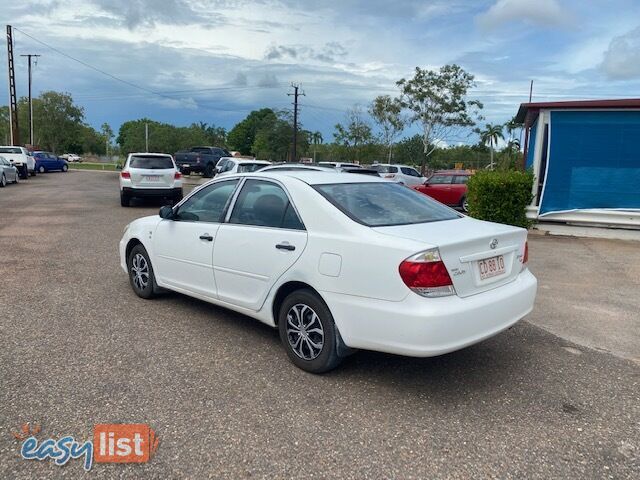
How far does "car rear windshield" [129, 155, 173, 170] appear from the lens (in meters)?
16.0

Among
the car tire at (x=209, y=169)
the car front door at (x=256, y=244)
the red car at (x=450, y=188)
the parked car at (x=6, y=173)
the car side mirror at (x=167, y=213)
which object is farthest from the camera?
the car tire at (x=209, y=169)

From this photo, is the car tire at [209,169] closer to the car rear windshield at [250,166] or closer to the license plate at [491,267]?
the car rear windshield at [250,166]

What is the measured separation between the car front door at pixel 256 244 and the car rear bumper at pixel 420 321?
0.61m

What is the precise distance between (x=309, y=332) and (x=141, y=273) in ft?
9.11

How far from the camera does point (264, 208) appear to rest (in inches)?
177

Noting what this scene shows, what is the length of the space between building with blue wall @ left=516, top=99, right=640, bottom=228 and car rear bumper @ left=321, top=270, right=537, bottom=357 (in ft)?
31.2

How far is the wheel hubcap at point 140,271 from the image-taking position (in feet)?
19.2

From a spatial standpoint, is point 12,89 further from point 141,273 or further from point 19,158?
point 141,273

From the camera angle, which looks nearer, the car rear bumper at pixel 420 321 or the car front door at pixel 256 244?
the car rear bumper at pixel 420 321

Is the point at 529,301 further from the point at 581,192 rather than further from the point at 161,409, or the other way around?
the point at 581,192

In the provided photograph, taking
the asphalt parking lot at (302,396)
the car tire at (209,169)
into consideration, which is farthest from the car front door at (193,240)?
the car tire at (209,169)

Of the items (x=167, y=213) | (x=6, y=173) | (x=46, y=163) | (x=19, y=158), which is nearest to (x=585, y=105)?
(x=167, y=213)

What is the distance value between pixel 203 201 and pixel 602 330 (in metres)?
4.23

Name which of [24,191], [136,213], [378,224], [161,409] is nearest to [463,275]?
[378,224]
